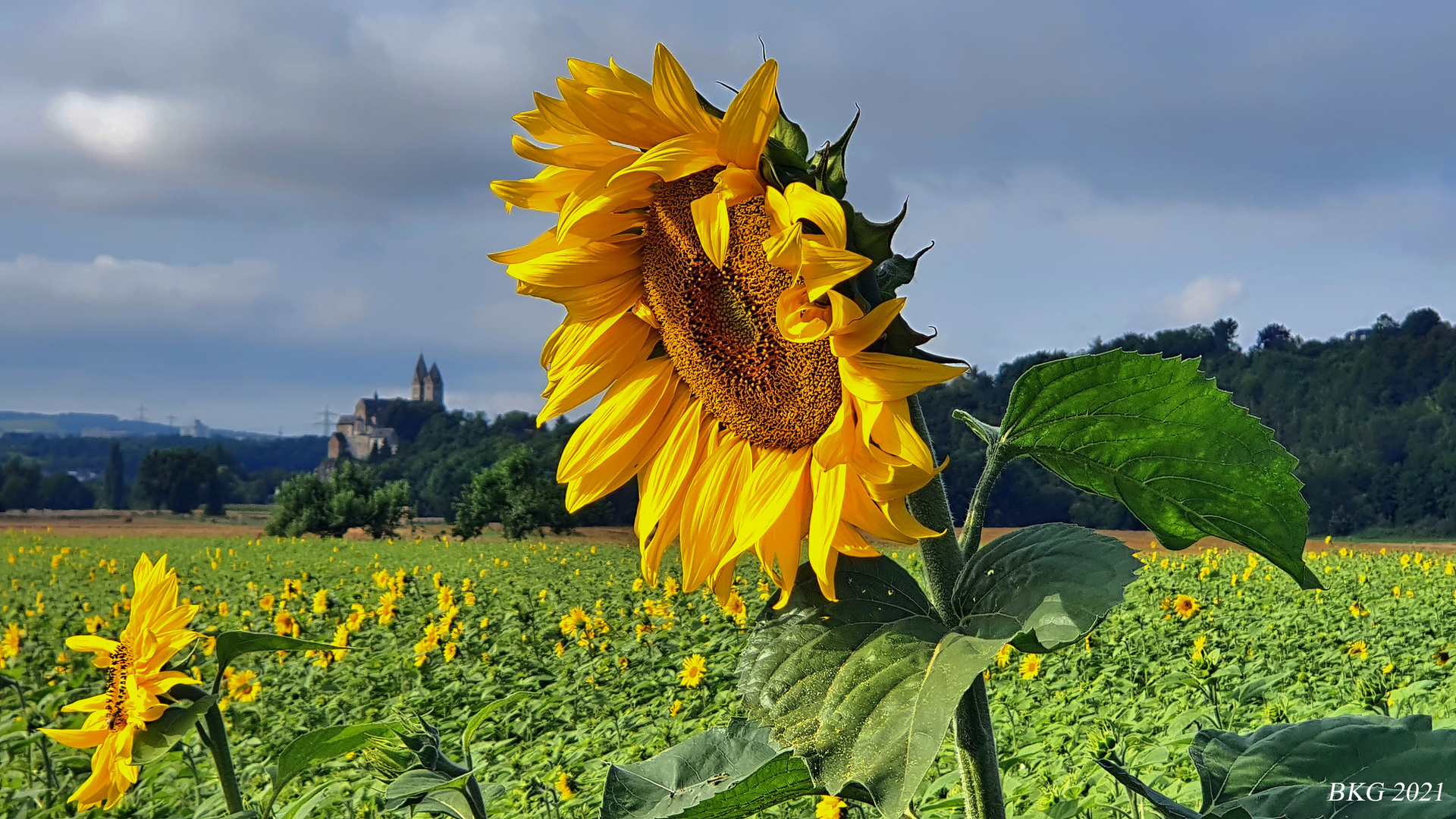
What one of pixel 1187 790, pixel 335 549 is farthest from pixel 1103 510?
pixel 1187 790

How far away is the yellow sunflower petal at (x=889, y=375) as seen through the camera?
627 mm

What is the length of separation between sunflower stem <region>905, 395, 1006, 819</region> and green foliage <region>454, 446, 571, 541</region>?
26466mm

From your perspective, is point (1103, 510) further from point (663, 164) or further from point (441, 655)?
point (663, 164)

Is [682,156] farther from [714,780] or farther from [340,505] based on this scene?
[340,505]

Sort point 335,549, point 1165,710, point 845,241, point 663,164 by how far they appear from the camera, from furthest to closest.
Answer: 1. point 335,549
2. point 1165,710
3. point 663,164
4. point 845,241

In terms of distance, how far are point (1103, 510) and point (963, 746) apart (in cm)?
1673

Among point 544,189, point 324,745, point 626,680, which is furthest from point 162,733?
point 626,680

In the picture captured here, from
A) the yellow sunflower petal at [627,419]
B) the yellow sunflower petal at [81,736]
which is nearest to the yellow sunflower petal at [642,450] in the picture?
the yellow sunflower petal at [627,419]

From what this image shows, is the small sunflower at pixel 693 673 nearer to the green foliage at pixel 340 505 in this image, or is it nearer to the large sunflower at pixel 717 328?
the large sunflower at pixel 717 328

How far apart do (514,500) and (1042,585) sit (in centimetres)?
2859

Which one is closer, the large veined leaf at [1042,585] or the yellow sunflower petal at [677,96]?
the large veined leaf at [1042,585]

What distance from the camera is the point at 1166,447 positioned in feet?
2.43

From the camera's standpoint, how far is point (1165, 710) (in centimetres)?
391

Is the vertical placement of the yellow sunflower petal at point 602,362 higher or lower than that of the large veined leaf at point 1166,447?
higher
